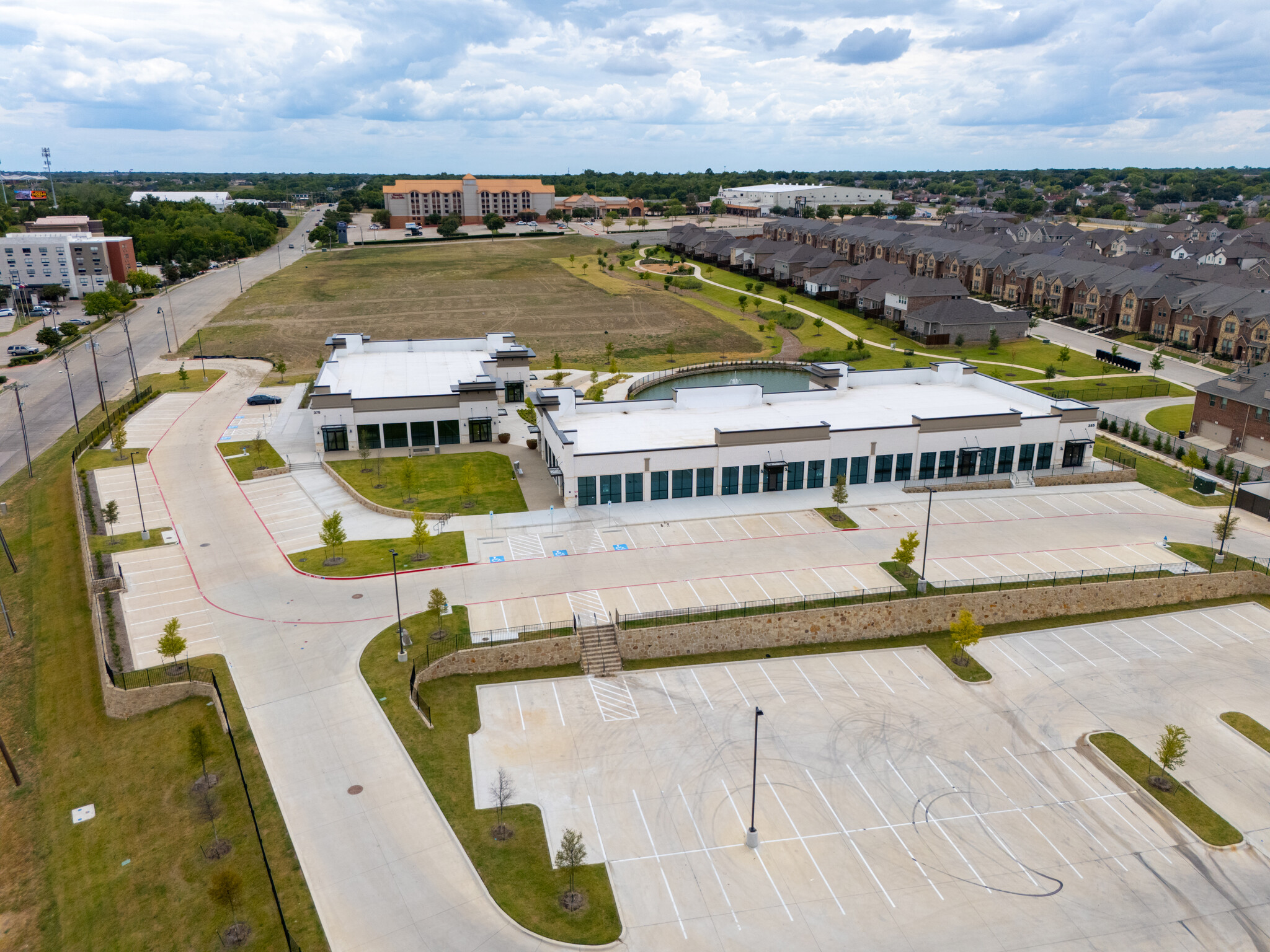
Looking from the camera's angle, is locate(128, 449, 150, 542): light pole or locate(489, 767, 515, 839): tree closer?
locate(489, 767, 515, 839): tree

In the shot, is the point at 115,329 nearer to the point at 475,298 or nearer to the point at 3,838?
the point at 475,298

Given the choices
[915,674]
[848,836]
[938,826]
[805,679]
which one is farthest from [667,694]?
[938,826]

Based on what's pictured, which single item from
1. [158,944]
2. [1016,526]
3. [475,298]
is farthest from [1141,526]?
[475,298]

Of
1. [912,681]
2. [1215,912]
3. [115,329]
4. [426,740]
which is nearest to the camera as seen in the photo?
[1215,912]

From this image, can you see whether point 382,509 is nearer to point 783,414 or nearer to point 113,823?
point 113,823

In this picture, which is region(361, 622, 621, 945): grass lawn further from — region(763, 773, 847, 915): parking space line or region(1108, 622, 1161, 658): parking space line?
region(1108, 622, 1161, 658): parking space line

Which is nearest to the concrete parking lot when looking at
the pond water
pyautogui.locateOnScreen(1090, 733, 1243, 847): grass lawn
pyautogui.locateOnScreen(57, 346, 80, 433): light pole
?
pyautogui.locateOnScreen(1090, 733, 1243, 847): grass lawn

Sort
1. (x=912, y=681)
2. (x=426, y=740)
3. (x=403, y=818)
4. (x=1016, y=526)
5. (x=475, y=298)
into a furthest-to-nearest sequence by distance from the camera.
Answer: (x=475, y=298), (x=1016, y=526), (x=912, y=681), (x=426, y=740), (x=403, y=818)
